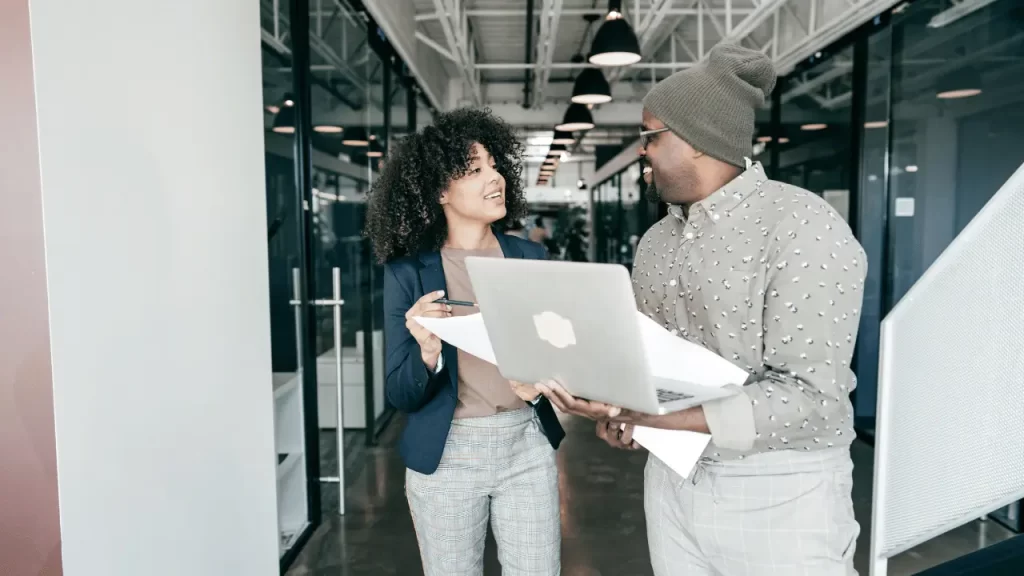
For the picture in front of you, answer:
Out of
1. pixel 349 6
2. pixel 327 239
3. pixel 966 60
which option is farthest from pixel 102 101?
pixel 966 60

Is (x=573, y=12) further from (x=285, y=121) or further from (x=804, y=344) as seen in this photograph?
(x=804, y=344)

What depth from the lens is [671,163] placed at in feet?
4.47

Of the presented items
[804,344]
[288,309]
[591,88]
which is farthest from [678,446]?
[591,88]

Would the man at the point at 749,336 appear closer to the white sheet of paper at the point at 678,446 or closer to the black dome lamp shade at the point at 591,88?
the white sheet of paper at the point at 678,446

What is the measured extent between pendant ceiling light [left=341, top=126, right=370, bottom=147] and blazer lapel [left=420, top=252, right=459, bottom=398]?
2902 millimetres

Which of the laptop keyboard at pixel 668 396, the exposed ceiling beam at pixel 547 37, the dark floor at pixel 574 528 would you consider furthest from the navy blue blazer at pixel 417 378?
the exposed ceiling beam at pixel 547 37

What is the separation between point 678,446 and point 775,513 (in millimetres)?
209

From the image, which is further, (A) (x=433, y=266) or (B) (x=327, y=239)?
(B) (x=327, y=239)

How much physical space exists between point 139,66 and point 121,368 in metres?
0.68

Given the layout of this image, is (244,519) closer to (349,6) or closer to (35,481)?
(35,481)

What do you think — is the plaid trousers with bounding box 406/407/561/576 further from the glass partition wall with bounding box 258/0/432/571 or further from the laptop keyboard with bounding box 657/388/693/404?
the glass partition wall with bounding box 258/0/432/571

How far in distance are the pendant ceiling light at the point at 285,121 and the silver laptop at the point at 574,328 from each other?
7.81 ft

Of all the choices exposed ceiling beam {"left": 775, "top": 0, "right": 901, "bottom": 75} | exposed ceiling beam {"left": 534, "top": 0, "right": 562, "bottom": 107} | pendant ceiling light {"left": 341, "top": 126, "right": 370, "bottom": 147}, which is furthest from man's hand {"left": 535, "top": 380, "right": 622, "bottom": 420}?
exposed ceiling beam {"left": 534, "top": 0, "right": 562, "bottom": 107}

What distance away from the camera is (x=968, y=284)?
1.01 meters
